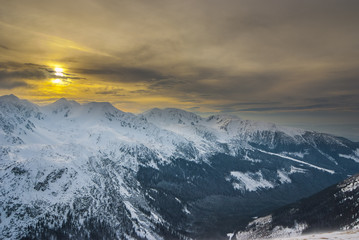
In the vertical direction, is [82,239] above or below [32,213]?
below

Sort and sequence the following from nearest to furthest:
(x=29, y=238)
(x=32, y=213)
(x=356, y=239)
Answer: (x=356, y=239) < (x=29, y=238) < (x=32, y=213)

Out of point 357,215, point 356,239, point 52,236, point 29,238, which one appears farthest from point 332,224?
point 29,238

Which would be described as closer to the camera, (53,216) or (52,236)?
(52,236)

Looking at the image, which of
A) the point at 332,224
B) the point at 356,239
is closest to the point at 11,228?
the point at 356,239

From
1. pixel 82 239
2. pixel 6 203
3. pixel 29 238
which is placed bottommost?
pixel 82 239

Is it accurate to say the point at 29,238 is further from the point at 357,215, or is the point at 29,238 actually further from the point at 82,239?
the point at 357,215

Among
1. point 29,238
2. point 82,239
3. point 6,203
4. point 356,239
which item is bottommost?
point 82,239

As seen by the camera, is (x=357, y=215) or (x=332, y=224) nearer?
(x=357, y=215)

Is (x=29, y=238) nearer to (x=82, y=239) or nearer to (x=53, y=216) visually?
(x=53, y=216)

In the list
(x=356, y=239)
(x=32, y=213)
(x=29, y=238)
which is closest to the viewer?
(x=356, y=239)
